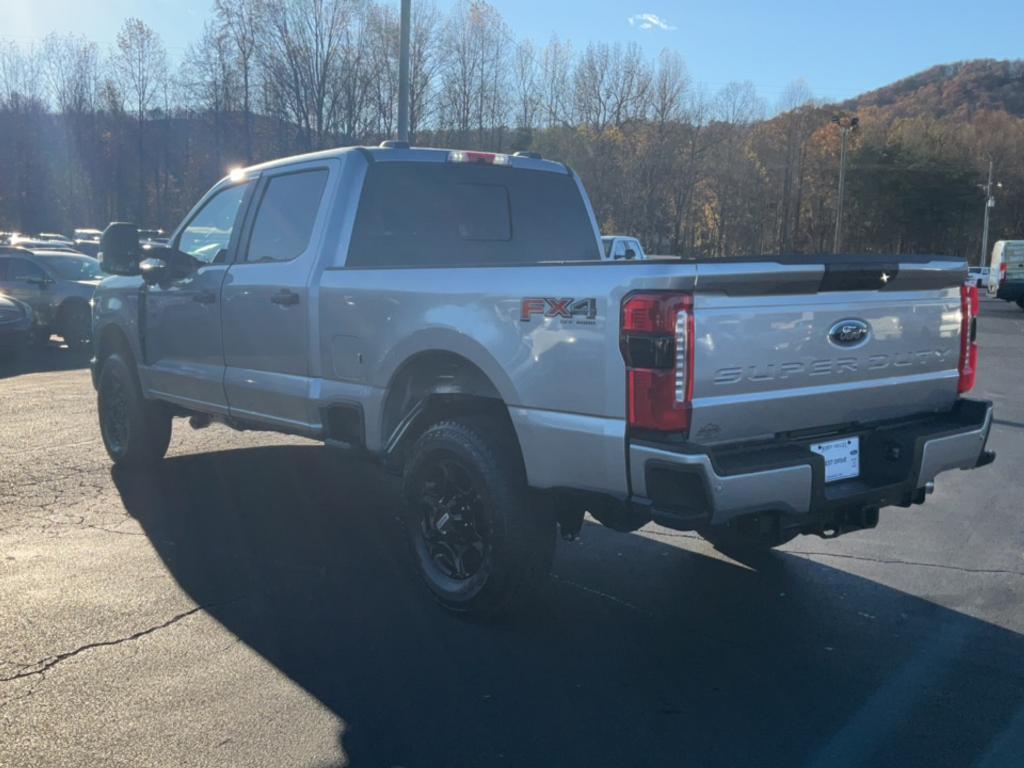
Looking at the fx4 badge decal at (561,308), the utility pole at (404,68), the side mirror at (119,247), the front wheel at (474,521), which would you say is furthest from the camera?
the utility pole at (404,68)

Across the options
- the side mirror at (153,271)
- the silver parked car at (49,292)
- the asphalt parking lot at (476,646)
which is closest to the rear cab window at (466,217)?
the asphalt parking lot at (476,646)

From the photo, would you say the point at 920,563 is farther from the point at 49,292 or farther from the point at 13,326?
the point at 49,292

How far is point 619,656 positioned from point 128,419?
4.77 metres

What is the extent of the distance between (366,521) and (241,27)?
4021 centimetres

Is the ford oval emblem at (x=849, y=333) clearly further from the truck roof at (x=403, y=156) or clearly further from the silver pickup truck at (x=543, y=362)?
the truck roof at (x=403, y=156)

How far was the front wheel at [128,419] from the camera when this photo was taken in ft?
24.2

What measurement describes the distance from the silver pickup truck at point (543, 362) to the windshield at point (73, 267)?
468 inches

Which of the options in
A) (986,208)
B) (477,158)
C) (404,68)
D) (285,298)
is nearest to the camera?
(285,298)

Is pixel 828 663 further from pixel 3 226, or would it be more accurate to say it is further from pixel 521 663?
pixel 3 226

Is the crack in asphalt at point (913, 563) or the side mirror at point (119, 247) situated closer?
the crack in asphalt at point (913, 563)

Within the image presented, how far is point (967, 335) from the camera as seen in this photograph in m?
4.76

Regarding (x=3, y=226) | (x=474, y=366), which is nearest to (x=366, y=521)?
(x=474, y=366)

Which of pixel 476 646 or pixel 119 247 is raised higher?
pixel 119 247

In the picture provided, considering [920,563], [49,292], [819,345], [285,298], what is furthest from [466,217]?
[49,292]
